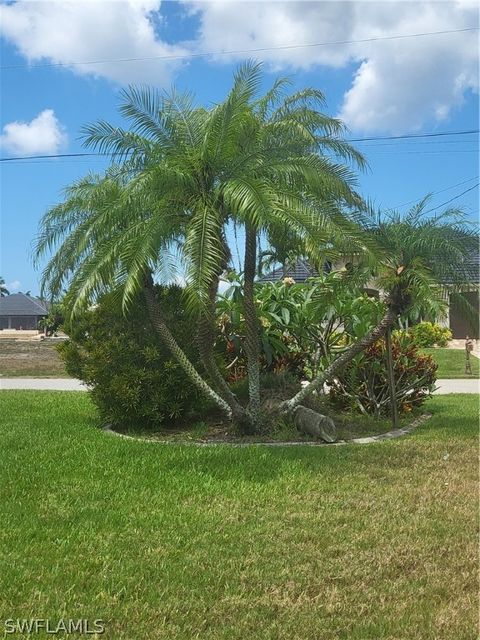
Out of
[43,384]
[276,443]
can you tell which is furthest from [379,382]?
[43,384]

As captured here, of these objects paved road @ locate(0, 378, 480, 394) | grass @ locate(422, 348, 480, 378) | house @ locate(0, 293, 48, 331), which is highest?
house @ locate(0, 293, 48, 331)

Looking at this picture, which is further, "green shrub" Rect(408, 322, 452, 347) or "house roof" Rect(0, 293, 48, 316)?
"house roof" Rect(0, 293, 48, 316)

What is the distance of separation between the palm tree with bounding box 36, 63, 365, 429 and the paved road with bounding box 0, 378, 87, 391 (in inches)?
289

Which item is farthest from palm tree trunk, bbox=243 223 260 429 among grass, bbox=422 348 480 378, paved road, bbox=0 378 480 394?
grass, bbox=422 348 480 378

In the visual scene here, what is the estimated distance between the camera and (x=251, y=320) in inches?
313

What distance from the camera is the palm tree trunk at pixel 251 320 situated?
7.78 meters

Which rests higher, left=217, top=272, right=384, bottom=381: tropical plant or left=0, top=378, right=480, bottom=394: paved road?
left=217, top=272, right=384, bottom=381: tropical plant

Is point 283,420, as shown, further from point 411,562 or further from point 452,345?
point 452,345

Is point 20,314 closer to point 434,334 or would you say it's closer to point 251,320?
point 434,334

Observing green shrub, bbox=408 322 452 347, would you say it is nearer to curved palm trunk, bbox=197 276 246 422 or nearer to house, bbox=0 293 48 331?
curved palm trunk, bbox=197 276 246 422

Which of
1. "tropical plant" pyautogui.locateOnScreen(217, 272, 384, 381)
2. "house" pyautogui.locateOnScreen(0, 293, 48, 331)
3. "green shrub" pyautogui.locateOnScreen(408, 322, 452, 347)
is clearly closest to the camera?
"tropical plant" pyautogui.locateOnScreen(217, 272, 384, 381)

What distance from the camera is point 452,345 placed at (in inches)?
1005

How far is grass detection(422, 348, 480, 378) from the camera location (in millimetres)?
17609

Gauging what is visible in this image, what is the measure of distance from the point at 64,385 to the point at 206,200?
10127 millimetres
